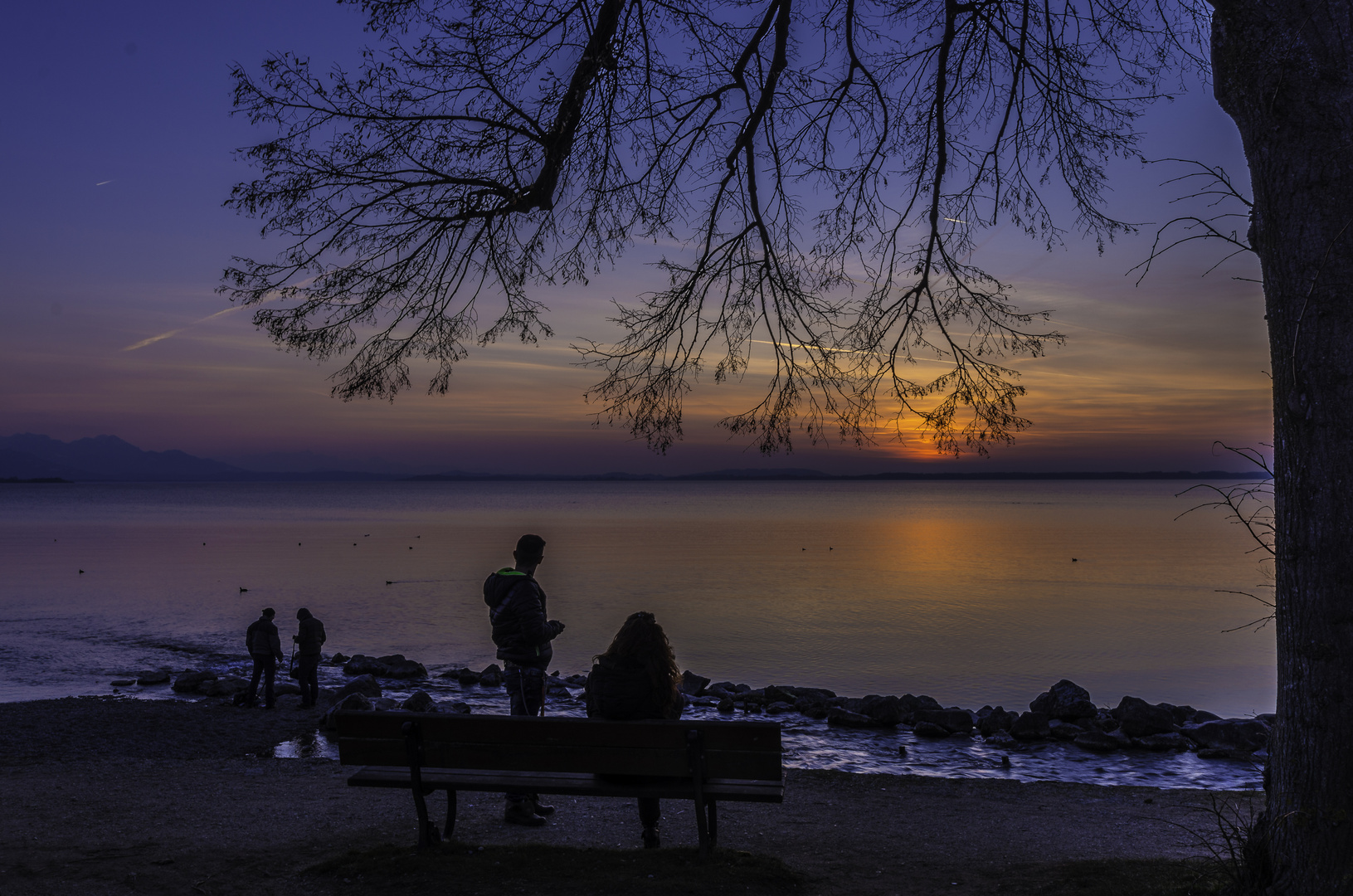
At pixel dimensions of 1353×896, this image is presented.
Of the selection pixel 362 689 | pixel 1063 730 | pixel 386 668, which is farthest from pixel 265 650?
pixel 1063 730

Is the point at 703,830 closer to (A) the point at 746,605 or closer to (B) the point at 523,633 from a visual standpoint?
(B) the point at 523,633

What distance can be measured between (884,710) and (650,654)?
30.0ft

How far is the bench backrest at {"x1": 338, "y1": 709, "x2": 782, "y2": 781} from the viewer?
499cm

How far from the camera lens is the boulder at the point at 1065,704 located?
13.4 meters

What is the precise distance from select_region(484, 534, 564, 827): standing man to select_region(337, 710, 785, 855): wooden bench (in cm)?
82

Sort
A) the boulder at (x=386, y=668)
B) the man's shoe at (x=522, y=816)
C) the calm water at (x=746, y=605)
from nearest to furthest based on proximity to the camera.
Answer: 1. the man's shoe at (x=522, y=816)
2. the boulder at (x=386, y=668)
3. the calm water at (x=746, y=605)

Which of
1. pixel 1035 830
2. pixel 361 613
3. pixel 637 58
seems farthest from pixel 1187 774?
pixel 361 613

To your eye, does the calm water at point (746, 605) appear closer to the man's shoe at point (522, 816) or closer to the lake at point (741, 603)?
the lake at point (741, 603)

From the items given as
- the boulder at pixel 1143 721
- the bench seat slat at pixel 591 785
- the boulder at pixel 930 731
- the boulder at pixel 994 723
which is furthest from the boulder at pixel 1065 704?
the bench seat slat at pixel 591 785

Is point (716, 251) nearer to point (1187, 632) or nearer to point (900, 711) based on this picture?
point (900, 711)

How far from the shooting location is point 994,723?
12773 mm

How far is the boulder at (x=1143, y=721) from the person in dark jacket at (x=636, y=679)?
982cm

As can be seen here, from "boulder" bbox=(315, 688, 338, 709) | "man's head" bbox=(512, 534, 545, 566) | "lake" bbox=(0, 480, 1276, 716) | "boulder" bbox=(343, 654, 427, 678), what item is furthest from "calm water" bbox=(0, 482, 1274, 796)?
"man's head" bbox=(512, 534, 545, 566)

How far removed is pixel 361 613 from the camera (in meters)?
30.0
